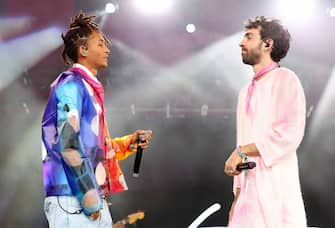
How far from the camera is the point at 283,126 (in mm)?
2326

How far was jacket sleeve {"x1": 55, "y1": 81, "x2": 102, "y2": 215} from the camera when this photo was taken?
1.86 metres

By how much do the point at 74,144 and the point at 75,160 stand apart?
58mm

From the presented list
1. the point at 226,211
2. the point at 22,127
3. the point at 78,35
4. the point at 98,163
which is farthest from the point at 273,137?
the point at 22,127

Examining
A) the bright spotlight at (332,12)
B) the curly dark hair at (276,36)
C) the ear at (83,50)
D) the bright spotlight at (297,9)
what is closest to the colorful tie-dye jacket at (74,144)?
the ear at (83,50)

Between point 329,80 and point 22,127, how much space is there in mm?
2765

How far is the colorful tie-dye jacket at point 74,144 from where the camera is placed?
6.12ft

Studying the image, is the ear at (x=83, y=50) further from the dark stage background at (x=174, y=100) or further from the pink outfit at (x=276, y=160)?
the dark stage background at (x=174, y=100)

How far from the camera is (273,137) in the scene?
2.33 m

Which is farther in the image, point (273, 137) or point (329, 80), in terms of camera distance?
point (329, 80)

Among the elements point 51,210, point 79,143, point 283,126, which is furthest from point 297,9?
point 51,210

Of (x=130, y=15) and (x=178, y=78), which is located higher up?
(x=130, y=15)

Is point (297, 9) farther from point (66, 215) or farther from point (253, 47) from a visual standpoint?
point (66, 215)

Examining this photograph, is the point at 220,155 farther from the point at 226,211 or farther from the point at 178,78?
the point at 178,78

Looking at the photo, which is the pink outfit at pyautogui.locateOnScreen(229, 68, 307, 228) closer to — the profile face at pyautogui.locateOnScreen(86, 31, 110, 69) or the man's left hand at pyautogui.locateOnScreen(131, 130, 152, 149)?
the man's left hand at pyautogui.locateOnScreen(131, 130, 152, 149)
